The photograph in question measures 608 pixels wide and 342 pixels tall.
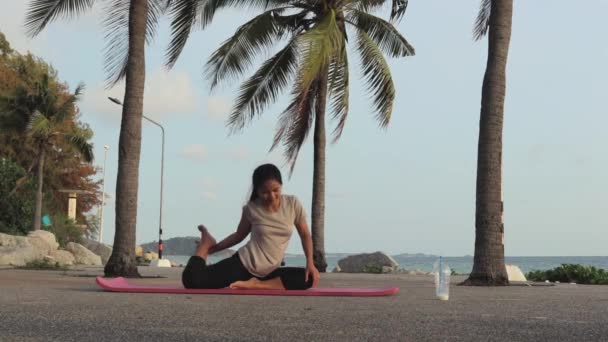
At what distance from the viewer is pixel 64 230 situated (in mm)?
39375

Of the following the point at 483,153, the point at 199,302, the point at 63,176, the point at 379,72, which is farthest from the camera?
the point at 63,176

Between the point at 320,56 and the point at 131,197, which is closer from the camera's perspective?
the point at 131,197

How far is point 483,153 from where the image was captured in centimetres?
1369

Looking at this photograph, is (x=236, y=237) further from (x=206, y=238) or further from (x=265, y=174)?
(x=265, y=174)

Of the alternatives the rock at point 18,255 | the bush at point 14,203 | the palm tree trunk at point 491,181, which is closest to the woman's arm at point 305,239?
the palm tree trunk at point 491,181

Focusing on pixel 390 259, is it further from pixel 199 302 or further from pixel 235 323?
pixel 235 323

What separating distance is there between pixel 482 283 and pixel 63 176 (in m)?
35.4

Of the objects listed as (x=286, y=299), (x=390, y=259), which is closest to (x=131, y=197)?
(x=286, y=299)

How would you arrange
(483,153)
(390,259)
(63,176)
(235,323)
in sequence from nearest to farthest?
1. (235,323)
2. (483,153)
3. (390,259)
4. (63,176)

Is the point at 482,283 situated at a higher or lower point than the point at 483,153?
lower

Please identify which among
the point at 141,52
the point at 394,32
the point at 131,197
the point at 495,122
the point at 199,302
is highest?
the point at 394,32

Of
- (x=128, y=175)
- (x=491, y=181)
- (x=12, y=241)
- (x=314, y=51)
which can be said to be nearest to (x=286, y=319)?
(x=491, y=181)

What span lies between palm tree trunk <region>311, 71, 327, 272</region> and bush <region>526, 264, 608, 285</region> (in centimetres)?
588

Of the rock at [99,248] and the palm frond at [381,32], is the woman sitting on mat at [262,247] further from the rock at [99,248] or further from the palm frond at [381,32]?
the rock at [99,248]
